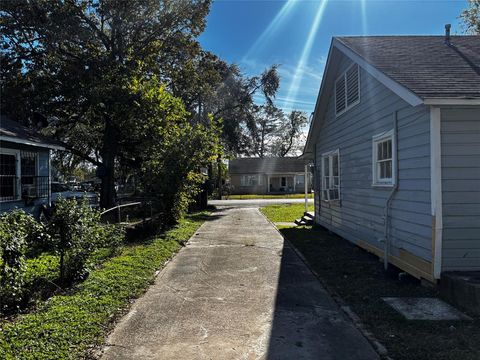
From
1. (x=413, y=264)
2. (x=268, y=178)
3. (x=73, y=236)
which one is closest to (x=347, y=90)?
(x=413, y=264)

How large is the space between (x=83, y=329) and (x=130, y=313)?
2.56 ft

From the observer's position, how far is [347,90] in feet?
33.4

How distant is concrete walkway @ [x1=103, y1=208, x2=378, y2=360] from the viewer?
389cm

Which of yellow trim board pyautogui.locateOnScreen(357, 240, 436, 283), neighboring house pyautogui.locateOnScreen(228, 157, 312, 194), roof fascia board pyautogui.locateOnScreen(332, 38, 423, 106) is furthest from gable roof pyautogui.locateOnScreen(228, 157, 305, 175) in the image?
yellow trim board pyautogui.locateOnScreen(357, 240, 436, 283)

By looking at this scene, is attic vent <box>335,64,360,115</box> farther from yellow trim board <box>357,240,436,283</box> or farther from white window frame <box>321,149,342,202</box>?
yellow trim board <box>357,240,436,283</box>

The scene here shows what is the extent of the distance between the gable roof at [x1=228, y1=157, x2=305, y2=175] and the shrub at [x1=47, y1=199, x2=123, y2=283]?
42.7 metres

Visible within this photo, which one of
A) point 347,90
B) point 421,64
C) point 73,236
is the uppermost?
point 347,90

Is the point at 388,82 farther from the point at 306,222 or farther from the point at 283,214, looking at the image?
the point at 283,214

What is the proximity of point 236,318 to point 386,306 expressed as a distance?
6.60 feet

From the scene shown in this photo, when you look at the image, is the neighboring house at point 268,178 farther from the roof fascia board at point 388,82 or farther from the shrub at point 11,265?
the shrub at point 11,265

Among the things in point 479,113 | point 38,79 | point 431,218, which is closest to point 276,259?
point 431,218

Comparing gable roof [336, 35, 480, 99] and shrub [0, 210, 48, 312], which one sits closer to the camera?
shrub [0, 210, 48, 312]

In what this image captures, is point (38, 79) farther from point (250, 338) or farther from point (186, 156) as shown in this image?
point (250, 338)

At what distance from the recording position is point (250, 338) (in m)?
4.19
